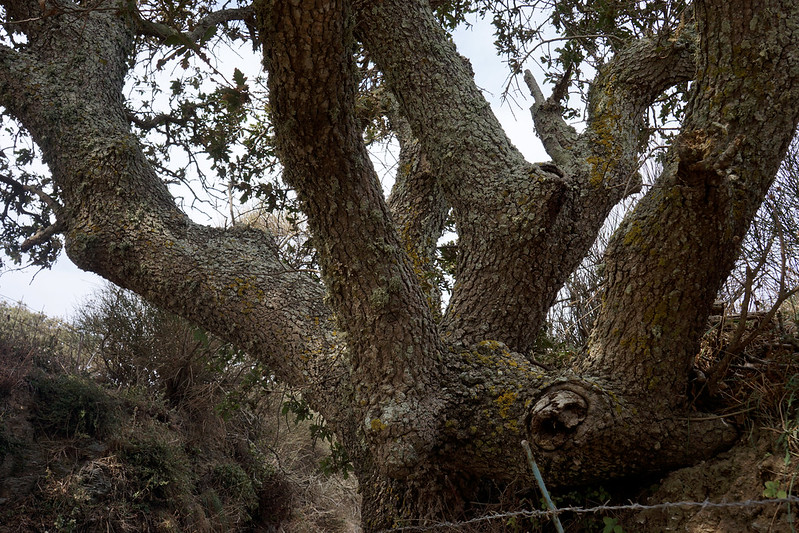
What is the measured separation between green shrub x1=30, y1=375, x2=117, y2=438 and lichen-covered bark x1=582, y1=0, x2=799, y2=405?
698 centimetres

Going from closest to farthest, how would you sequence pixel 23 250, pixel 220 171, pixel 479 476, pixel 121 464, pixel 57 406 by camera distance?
1. pixel 479 476
2. pixel 220 171
3. pixel 23 250
4. pixel 121 464
5. pixel 57 406

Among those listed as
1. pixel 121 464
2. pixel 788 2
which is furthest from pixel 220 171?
pixel 788 2

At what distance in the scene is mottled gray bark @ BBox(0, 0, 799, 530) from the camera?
2.18 meters

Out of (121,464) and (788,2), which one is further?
(121,464)

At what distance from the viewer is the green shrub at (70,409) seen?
22.2ft

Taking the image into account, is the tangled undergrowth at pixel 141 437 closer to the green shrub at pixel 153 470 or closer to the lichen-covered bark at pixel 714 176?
the green shrub at pixel 153 470

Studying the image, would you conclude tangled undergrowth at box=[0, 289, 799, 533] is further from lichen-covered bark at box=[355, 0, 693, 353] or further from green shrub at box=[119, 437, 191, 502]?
lichen-covered bark at box=[355, 0, 693, 353]

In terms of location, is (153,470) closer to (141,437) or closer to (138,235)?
(141,437)

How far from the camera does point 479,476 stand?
292 centimetres

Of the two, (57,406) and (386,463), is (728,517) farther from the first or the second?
(57,406)

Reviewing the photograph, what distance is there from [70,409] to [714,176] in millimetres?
7654

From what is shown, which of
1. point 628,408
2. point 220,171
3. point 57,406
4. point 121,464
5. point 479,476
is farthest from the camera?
point 57,406

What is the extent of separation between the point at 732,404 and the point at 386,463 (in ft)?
5.20

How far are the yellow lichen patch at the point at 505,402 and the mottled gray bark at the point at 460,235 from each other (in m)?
0.02
